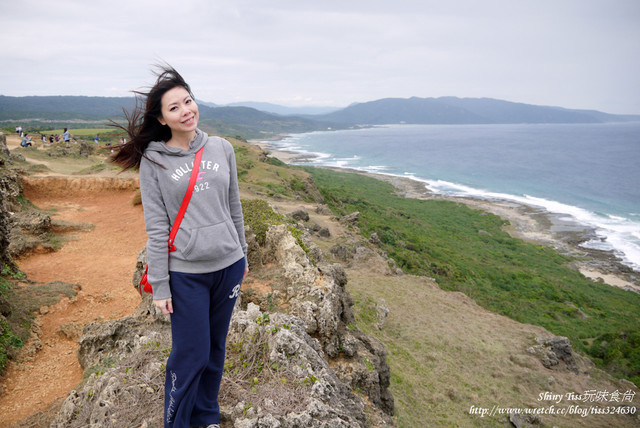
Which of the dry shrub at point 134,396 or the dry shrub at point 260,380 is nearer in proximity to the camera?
the dry shrub at point 134,396

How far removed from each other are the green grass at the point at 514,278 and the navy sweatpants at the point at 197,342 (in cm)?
1770

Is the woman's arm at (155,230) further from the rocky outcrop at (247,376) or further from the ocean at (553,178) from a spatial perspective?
the ocean at (553,178)

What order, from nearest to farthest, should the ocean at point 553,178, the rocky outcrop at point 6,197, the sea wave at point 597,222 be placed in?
the rocky outcrop at point 6,197 < the sea wave at point 597,222 < the ocean at point 553,178

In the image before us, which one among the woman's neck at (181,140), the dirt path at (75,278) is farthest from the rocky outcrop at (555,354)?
the woman's neck at (181,140)

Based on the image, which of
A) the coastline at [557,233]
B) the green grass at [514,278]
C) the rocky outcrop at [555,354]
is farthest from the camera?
the coastline at [557,233]

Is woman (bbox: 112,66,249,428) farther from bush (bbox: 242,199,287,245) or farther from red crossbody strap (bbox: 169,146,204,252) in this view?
bush (bbox: 242,199,287,245)

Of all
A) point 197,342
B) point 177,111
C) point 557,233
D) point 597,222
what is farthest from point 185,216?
point 597,222

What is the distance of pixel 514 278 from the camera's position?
2578 centimetres

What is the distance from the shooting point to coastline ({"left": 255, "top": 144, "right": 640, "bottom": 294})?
95.3ft

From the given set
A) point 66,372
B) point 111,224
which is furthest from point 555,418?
point 111,224

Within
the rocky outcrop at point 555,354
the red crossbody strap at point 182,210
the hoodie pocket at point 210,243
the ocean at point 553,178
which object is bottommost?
the rocky outcrop at point 555,354

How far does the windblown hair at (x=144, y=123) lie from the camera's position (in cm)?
267

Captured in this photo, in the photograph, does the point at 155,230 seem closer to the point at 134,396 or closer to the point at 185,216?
the point at 185,216

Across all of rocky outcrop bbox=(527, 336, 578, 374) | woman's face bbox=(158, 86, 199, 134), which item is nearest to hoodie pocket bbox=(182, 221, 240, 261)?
woman's face bbox=(158, 86, 199, 134)
